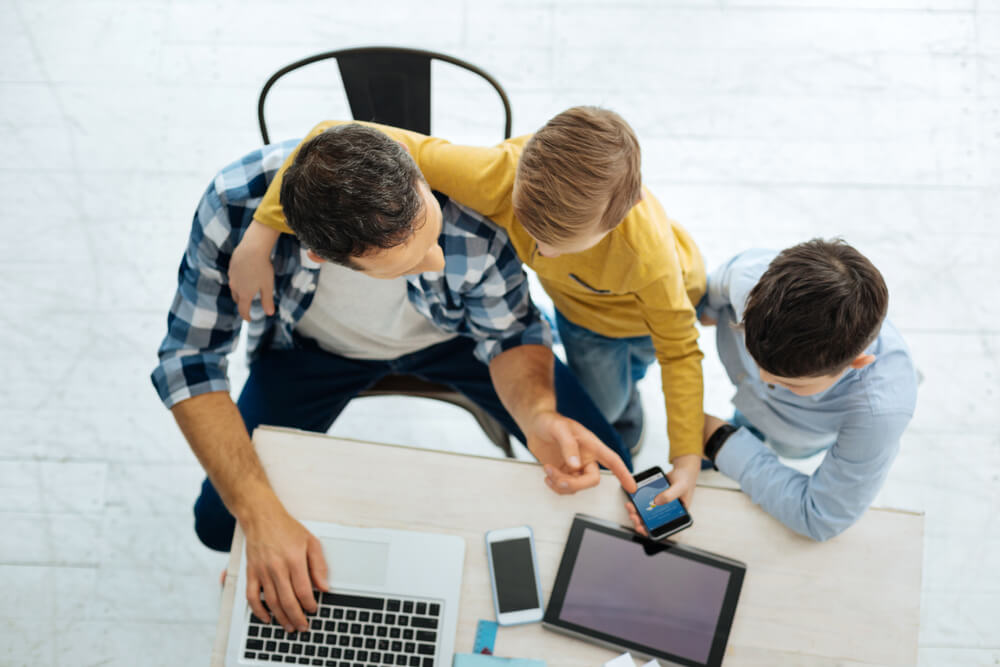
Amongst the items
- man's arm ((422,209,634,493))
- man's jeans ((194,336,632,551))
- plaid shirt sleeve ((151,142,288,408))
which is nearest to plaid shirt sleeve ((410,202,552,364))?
man's arm ((422,209,634,493))

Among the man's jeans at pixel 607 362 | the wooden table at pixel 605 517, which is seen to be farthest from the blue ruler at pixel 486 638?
the man's jeans at pixel 607 362

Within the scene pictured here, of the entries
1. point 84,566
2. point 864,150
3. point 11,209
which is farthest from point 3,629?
point 864,150

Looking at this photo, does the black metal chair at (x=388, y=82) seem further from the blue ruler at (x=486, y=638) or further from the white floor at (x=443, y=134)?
the blue ruler at (x=486, y=638)

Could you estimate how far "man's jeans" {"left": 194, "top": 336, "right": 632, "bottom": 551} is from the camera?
158 cm

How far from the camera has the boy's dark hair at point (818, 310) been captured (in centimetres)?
112

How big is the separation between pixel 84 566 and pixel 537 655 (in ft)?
4.58

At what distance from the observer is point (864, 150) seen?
7.68 ft

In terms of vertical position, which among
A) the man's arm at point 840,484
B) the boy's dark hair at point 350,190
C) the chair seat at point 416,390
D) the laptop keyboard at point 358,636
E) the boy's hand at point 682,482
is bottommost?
the laptop keyboard at point 358,636

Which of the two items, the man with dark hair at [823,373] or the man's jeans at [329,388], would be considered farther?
the man's jeans at [329,388]

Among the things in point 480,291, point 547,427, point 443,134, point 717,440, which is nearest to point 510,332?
point 480,291

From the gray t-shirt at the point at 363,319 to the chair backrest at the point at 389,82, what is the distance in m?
0.37

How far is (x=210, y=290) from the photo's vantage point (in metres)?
1.35

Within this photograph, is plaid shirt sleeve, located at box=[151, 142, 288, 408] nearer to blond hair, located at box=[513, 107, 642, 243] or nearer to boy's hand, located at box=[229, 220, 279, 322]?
boy's hand, located at box=[229, 220, 279, 322]

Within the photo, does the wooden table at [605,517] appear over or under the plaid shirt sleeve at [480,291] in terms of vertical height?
under
